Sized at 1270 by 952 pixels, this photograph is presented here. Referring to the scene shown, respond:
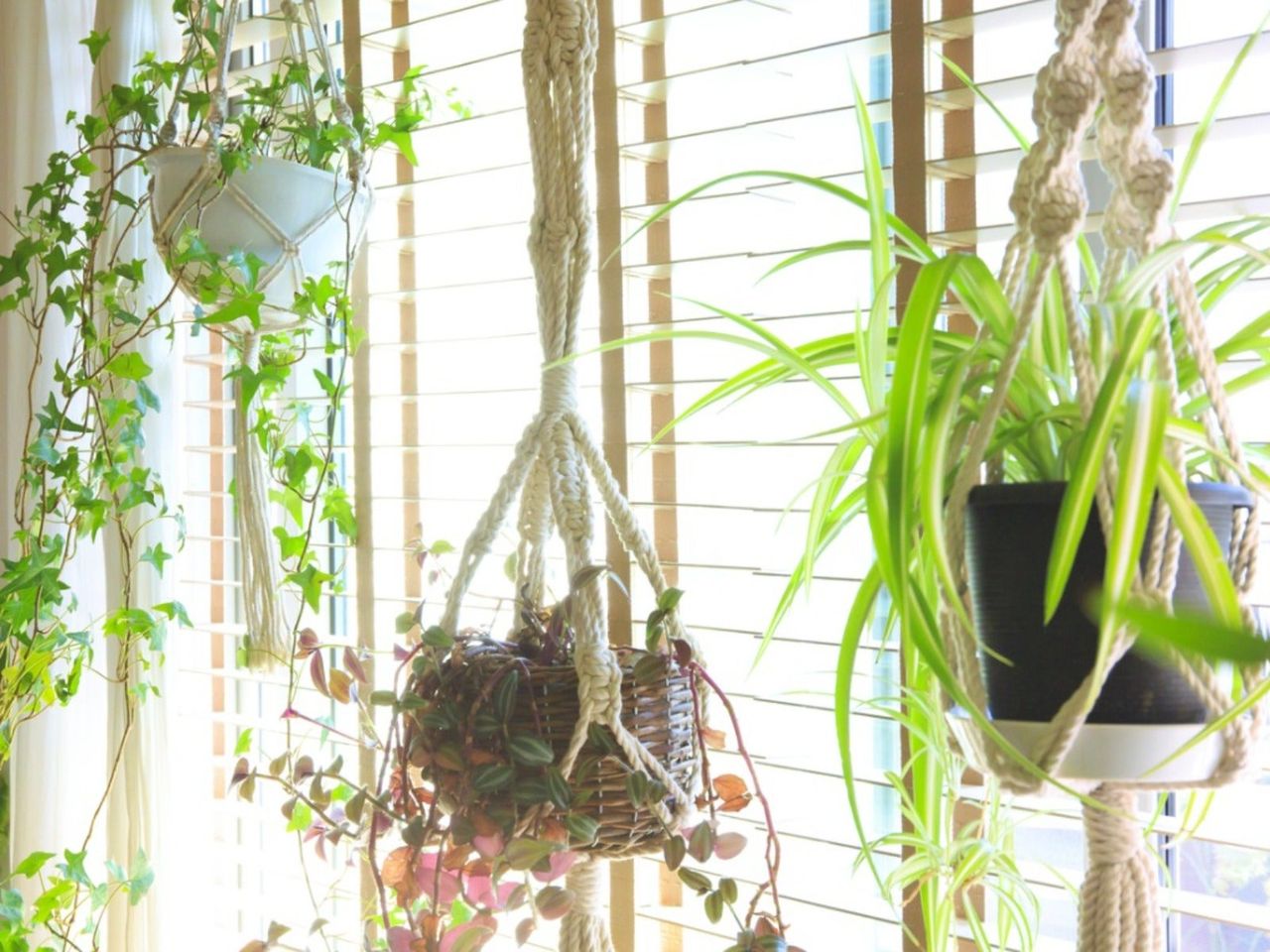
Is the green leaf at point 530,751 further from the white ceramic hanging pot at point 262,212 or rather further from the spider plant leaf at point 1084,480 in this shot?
the white ceramic hanging pot at point 262,212

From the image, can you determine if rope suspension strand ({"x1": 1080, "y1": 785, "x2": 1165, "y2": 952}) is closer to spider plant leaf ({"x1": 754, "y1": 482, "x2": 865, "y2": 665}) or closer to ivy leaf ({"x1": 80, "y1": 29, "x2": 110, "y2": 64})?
spider plant leaf ({"x1": 754, "y1": 482, "x2": 865, "y2": 665})

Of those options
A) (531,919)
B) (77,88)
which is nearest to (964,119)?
(531,919)

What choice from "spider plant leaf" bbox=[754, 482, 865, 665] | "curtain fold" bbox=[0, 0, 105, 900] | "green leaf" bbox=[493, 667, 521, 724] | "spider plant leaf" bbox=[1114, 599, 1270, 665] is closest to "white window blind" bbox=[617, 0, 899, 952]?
"spider plant leaf" bbox=[754, 482, 865, 665]

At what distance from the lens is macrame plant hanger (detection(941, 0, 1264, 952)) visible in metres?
0.70

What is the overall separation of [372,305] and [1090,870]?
1.35 meters

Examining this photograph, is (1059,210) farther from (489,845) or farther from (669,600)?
(489,845)

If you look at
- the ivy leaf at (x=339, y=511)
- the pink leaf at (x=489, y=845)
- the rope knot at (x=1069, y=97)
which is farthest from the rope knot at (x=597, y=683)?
the ivy leaf at (x=339, y=511)

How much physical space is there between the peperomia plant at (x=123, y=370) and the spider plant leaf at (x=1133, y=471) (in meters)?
1.07

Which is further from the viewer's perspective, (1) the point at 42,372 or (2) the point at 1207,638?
(1) the point at 42,372

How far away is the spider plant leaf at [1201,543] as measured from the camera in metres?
0.66

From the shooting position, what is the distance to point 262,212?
146 centimetres

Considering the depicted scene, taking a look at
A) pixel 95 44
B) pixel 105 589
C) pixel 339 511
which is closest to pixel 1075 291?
pixel 339 511

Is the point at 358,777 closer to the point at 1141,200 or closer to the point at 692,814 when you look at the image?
the point at 692,814

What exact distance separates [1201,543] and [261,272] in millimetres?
1140
